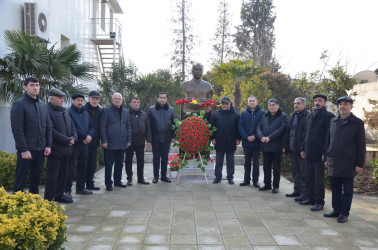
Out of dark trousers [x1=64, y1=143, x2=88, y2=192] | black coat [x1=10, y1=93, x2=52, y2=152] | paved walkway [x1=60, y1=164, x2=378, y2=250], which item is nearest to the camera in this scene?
paved walkway [x1=60, y1=164, x2=378, y2=250]

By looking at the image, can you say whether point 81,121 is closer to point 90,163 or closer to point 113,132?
point 113,132

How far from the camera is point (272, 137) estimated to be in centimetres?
608

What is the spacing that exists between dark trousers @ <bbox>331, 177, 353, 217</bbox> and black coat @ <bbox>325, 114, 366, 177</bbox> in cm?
18

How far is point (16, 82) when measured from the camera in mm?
6301

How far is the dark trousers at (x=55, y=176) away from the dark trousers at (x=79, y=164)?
27 centimetres

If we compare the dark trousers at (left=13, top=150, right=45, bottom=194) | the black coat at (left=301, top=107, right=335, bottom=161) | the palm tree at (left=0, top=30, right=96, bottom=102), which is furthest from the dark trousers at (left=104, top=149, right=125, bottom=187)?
the black coat at (left=301, top=107, right=335, bottom=161)

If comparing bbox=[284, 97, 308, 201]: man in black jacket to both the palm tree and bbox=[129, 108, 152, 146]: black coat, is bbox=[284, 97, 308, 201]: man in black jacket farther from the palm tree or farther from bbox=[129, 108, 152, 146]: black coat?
the palm tree

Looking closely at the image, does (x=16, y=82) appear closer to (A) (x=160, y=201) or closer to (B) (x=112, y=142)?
(B) (x=112, y=142)

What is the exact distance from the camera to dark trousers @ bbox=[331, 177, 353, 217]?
4523 mm

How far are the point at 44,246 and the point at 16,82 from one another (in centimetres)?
495

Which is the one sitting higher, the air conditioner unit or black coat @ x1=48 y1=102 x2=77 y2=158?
the air conditioner unit

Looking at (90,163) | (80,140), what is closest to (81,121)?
(80,140)

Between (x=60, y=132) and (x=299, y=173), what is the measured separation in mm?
4479

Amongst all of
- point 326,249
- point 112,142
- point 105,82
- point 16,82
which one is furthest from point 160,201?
point 105,82
